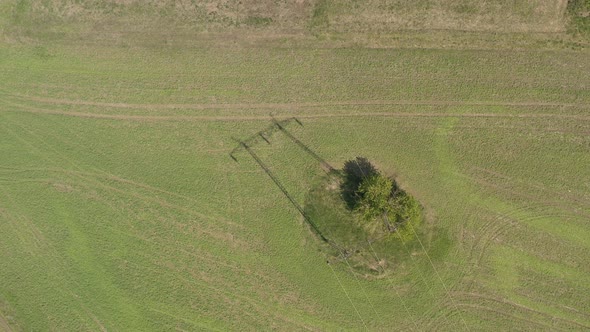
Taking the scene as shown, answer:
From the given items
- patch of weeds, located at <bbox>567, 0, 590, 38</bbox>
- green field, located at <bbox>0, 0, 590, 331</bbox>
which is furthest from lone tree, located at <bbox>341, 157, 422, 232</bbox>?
patch of weeds, located at <bbox>567, 0, 590, 38</bbox>

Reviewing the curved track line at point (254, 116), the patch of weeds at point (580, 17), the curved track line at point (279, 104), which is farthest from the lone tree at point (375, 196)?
the patch of weeds at point (580, 17)

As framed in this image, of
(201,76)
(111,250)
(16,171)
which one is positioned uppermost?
(201,76)

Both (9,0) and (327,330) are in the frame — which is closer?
(327,330)

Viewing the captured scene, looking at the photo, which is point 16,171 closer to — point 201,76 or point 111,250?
point 111,250

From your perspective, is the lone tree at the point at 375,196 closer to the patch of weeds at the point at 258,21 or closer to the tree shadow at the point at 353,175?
the tree shadow at the point at 353,175

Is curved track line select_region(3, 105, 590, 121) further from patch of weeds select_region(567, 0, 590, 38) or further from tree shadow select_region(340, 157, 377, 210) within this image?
patch of weeds select_region(567, 0, 590, 38)

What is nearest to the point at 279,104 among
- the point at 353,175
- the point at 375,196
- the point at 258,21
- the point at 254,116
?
the point at 254,116

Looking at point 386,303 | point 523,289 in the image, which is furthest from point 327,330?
point 523,289
